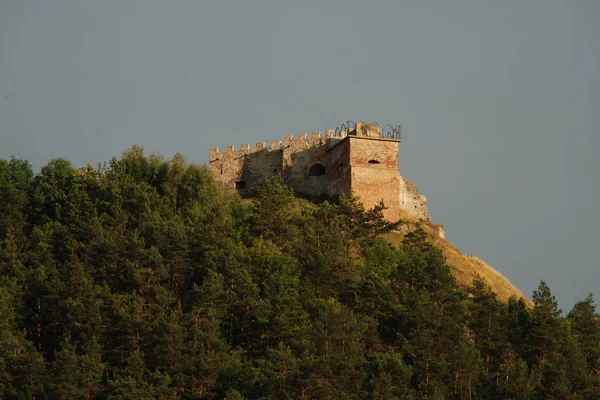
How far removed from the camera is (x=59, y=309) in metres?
52.3

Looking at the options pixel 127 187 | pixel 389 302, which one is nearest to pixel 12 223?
pixel 127 187

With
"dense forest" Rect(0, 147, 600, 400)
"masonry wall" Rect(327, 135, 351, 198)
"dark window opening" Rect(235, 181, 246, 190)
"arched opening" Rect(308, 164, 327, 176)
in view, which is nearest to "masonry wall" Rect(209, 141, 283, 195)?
"dark window opening" Rect(235, 181, 246, 190)

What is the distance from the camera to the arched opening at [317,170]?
226ft

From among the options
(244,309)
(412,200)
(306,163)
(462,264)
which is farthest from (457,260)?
(244,309)

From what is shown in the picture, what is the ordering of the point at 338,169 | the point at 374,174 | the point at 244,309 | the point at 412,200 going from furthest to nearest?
the point at 412,200
the point at 338,169
the point at 374,174
the point at 244,309

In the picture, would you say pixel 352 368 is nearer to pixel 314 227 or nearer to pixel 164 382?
pixel 164 382

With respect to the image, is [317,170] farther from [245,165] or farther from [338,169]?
[245,165]

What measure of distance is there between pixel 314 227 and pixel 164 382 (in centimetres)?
1600

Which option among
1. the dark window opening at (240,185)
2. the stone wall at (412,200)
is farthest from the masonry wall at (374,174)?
the dark window opening at (240,185)

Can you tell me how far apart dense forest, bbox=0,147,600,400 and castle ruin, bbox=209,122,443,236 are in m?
2.11

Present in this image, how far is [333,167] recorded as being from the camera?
6725 cm

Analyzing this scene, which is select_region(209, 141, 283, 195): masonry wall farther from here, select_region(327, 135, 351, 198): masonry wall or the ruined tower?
select_region(327, 135, 351, 198): masonry wall

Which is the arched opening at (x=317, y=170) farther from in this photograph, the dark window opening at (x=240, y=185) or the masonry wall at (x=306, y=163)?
the dark window opening at (x=240, y=185)

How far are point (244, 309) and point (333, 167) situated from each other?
54.3 feet
